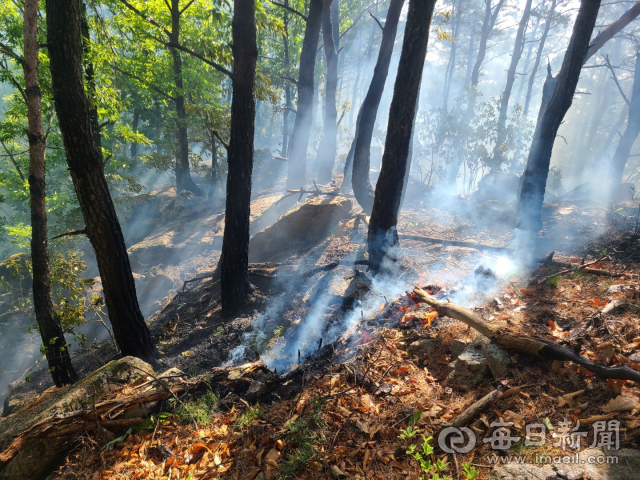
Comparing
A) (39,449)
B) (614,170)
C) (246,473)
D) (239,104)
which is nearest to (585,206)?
(614,170)

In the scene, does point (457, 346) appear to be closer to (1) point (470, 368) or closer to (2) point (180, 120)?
(1) point (470, 368)

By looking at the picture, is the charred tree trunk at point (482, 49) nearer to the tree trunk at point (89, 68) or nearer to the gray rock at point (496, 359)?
the tree trunk at point (89, 68)

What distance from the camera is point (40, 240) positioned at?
211 inches

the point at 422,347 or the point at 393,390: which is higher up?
the point at 422,347

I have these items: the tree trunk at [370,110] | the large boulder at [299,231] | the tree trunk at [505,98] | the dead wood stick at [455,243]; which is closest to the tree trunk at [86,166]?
the large boulder at [299,231]

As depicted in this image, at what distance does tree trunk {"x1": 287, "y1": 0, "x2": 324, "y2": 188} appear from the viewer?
12.9m

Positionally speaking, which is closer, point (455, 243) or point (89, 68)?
point (89, 68)

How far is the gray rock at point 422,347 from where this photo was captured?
4.07 m

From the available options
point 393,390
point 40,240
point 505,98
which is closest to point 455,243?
point 393,390

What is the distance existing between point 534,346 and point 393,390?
156 cm

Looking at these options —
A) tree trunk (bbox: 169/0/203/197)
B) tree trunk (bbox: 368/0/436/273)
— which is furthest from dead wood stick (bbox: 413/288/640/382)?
tree trunk (bbox: 169/0/203/197)

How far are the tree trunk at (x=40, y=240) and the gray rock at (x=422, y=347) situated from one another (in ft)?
19.2

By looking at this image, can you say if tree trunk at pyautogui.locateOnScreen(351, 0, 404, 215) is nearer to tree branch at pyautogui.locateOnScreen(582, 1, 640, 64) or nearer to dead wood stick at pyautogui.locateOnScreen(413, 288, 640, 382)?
tree branch at pyautogui.locateOnScreen(582, 1, 640, 64)

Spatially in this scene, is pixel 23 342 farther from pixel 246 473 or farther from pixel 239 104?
pixel 246 473
